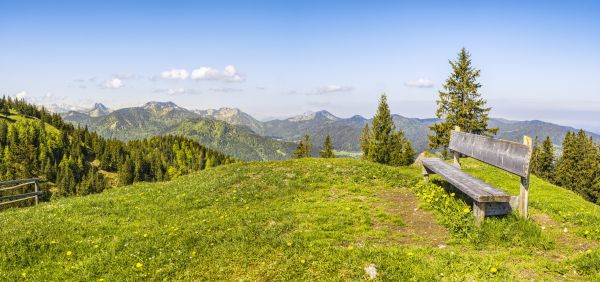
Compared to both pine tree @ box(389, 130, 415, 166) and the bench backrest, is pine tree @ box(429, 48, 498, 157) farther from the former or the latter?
the bench backrest

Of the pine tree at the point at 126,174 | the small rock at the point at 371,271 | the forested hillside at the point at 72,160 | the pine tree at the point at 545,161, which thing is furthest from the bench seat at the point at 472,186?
the pine tree at the point at 126,174

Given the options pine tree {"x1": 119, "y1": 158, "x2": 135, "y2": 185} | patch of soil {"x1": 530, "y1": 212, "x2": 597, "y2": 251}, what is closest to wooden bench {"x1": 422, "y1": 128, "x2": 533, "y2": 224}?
patch of soil {"x1": 530, "y1": 212, "x2": 597, "y2": 251}

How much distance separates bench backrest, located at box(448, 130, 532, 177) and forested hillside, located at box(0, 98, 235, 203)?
14017cm

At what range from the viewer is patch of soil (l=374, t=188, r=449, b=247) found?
35.9 feet

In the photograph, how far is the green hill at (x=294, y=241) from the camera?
28.3 ft

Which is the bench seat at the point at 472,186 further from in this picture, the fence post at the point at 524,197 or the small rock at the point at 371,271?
the small rock at the point at 371,271

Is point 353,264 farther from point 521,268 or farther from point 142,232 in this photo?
point 142,232

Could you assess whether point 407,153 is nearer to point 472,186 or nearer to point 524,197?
point 524,197

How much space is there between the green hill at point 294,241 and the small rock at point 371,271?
0.13 ft

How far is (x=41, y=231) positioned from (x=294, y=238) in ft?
30.8

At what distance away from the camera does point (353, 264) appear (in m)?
8.77

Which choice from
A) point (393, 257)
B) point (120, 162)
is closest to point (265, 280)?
point (393, 257)

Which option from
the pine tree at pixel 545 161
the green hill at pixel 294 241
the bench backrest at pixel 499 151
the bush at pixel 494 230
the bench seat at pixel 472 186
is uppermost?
the bench backrest at pixel 499 151

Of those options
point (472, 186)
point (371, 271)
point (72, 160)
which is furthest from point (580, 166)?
point (72, 160)
